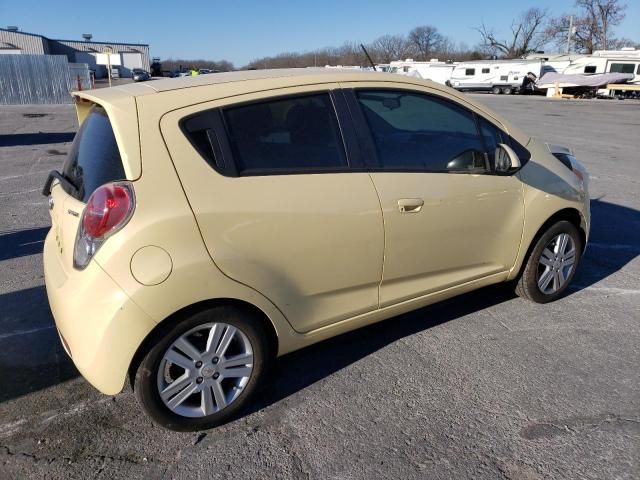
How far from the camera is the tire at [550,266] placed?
3.77 meters

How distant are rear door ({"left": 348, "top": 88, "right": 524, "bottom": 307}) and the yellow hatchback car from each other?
11 mm

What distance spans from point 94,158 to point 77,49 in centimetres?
9576

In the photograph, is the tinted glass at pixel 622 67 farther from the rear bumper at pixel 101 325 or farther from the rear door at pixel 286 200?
the rear bumper at pixel 101 325

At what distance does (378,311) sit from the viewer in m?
3.04

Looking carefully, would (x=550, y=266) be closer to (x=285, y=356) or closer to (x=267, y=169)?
(x=285, y=356)

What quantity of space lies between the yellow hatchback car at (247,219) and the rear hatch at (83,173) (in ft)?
0.05

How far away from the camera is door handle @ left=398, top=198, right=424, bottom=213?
9.43 feet

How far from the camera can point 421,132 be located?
328 cm

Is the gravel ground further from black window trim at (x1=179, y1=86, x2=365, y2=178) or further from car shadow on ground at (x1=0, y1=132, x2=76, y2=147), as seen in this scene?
car shadow on ground at (x1=0, y1=132, x2=76, y2=147)

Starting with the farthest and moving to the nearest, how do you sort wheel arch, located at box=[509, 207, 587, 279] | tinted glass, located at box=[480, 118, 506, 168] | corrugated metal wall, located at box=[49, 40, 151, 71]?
corrugated metal wall, located at box=[49, 40, 151, 71] < wheel arch, located at box=[509, 207, 587, 279] < tinted glass, located at box=[480, 118, 506, 168]

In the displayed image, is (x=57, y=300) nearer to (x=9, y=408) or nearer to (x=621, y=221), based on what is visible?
(x=9, y=408)

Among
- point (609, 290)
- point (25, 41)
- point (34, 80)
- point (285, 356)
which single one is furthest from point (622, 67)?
point (25, 41)

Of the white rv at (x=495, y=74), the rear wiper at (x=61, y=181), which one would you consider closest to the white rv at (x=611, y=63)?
the white rv at (x=495, y=74)

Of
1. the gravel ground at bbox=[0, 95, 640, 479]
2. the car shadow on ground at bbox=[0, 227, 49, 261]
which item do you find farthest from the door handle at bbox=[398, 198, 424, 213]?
the car shadow on ground at bbox=[0, 227, 49, 261]
